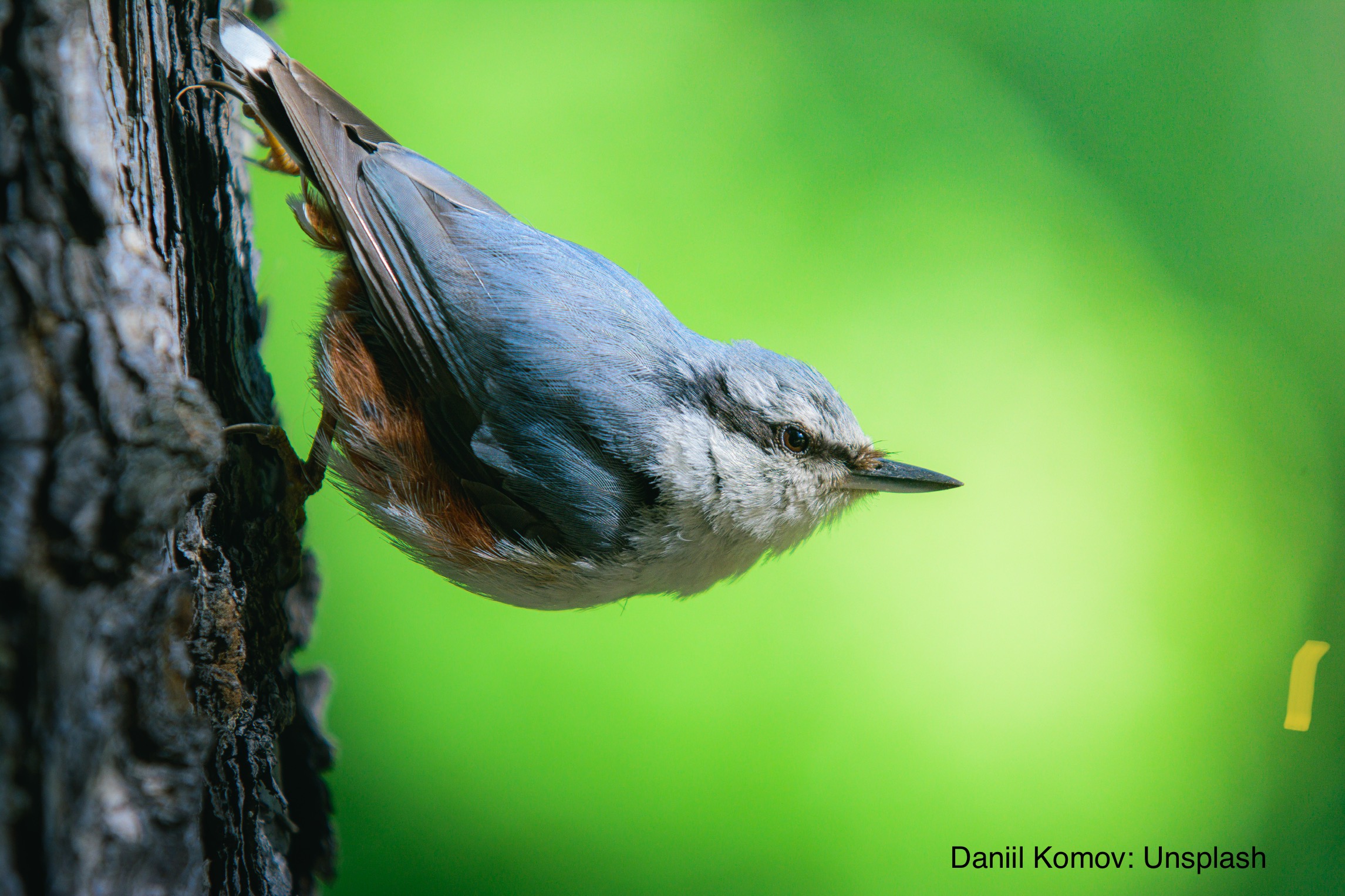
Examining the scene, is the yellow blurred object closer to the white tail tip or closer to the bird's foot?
the bird's foot

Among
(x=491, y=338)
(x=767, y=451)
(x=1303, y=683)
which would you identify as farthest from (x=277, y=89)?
(x=1303, y=683)

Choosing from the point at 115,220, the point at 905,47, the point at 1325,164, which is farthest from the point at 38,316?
the point at 1325,164

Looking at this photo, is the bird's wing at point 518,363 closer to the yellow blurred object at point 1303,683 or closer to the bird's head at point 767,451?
the bird's head at point 767,451

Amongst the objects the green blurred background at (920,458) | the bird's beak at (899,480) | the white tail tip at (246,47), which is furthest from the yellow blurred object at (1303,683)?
the white tail tip at (246,47)

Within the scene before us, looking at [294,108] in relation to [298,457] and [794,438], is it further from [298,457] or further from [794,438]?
[794,438]

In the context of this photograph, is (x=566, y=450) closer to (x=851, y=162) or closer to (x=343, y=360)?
(x=343, y=360)
